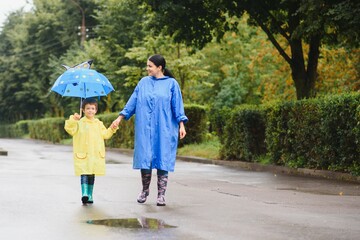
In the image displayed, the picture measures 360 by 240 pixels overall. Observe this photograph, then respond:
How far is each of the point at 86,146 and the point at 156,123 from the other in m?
0.92

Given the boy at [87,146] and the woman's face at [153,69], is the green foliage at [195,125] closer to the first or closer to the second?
the woman's face at [153,69]

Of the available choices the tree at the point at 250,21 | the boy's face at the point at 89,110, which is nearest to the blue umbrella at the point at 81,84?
the boy's face at the point at 89,110

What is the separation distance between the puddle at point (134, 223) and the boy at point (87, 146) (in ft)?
5.63

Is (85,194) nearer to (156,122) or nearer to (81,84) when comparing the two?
(156,122)

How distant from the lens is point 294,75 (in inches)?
866

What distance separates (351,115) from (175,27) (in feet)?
29.6

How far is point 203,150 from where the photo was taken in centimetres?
2511

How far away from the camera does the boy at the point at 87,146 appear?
29.3 ft

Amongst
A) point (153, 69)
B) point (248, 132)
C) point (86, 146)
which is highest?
point (153, 69)

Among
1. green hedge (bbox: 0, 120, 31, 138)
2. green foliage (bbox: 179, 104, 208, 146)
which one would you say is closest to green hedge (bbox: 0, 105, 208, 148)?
green foliage (bbox: 179, 104, 208, 146)

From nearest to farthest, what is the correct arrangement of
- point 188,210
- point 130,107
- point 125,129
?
point 188,210 < point 130,107 < point 125,129

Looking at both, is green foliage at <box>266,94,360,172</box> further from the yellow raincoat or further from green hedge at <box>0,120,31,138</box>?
green hedge at <box>0,120,31,138</box>

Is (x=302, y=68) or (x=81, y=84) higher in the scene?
(x=302, y=68)

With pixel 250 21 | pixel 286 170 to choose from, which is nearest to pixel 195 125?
pixel 250 21
